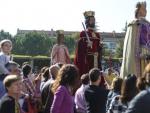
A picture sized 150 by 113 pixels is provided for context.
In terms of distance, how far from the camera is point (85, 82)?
9742mm

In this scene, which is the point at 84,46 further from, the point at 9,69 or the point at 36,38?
the point at 36,38

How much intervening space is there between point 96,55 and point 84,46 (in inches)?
14.9

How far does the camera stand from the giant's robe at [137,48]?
1145 centimetres

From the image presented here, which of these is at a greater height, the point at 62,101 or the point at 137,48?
the point at 137,48

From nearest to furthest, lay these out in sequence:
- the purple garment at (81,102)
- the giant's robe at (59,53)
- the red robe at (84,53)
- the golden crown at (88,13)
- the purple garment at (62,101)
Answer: the purple garment at (62,101) → the purple garment at (81,102) → the golden crown at (88,13) → the red robe at (84,53) → the giant's robe at (59,53)

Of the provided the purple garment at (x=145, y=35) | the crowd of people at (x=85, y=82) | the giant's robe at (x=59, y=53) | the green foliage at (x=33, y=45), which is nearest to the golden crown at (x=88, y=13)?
the crowd of people at (x=85, y=82)

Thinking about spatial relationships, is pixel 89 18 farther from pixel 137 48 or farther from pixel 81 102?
pixel 81 102

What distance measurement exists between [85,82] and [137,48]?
218 cm

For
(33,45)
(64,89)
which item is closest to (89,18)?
(64,89)

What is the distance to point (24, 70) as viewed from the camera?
460 inches

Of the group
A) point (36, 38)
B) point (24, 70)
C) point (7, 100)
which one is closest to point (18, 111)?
point (7, 100)

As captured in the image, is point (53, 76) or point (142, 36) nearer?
point (53, 76)

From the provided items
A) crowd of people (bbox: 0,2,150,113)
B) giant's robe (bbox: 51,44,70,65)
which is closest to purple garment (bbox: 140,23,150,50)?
crowd of people (bbox: 0,2,150,113)

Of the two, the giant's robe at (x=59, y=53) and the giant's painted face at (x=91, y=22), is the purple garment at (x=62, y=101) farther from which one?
the giant's robe at (x=59, y=53)
